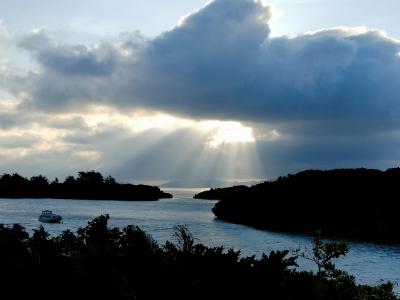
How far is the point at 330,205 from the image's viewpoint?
5768 inches

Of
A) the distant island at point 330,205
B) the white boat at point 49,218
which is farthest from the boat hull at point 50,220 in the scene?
the distant island at point 330,205

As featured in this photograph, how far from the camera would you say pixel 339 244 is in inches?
1099

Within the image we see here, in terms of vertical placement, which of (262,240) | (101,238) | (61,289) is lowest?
(262,240)

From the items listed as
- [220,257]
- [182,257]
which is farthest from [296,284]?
[182,257]

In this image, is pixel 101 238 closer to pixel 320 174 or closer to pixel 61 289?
pixel 61 289

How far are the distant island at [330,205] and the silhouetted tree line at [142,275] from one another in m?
113

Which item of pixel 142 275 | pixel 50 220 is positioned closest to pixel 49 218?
pixel 50 220

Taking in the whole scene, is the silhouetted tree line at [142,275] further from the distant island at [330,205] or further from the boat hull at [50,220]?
the boat hull at [50,220]

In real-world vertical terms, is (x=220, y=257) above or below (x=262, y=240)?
above

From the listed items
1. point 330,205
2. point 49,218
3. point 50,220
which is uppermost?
point 330,205

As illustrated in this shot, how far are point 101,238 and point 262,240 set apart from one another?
310ft

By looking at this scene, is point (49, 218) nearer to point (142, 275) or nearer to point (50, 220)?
point (50, 220)

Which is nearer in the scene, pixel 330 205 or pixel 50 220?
pixel 50 220

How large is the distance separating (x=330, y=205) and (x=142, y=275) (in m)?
137
